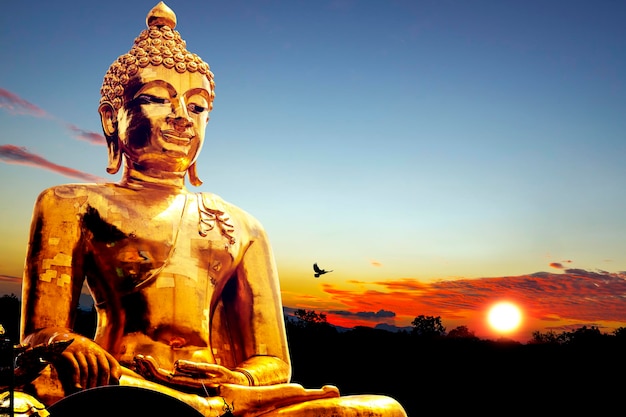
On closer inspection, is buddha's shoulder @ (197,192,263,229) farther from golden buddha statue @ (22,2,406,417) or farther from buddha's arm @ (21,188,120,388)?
buddha's arm @ (21,188,120,388)

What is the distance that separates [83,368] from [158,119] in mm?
2318

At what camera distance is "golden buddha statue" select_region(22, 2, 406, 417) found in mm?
4996

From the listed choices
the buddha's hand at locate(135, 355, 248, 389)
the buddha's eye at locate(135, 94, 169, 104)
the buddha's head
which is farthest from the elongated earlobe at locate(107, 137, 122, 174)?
the buddha's hand at locate(135, 355, 248, 389)

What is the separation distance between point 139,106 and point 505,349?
603 centimetres

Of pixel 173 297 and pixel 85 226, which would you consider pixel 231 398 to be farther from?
pixel 85 226

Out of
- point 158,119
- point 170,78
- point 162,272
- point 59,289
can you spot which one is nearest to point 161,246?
point 162,272

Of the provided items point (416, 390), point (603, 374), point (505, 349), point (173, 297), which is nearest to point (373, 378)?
point (416, 390)

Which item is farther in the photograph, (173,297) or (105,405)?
(173,297)

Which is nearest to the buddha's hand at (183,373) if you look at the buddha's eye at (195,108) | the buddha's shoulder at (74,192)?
the buddha's shoulder at (74,192)

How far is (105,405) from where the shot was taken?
3.21 meters

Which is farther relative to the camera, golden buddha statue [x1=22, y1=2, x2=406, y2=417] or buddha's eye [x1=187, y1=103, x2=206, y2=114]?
buddha's eye [x1=187, y1=103, x2=206, y2=114]

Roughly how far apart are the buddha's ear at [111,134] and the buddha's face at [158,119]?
0.22ft

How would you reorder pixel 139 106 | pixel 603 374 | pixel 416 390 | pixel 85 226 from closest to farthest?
1. pixel 85 226
2. pixel 139 106
3. pixel 603 374
4. pixel 416 390

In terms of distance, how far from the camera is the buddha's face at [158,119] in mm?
6098
